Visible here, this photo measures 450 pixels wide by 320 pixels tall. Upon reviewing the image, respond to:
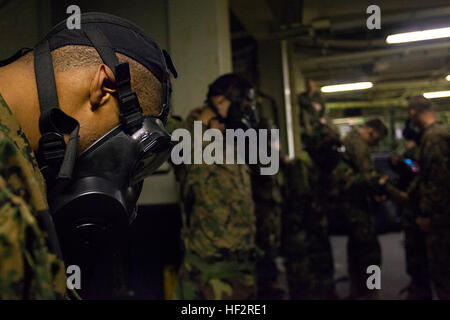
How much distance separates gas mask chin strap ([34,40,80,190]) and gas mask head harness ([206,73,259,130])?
1155 mm

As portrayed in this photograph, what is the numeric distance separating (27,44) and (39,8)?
0.32 ft

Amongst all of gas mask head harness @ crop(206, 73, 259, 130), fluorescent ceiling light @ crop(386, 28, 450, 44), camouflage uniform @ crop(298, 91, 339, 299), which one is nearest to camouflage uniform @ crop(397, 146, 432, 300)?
camouflage uniform @ crop(298, 91, 339, 299)

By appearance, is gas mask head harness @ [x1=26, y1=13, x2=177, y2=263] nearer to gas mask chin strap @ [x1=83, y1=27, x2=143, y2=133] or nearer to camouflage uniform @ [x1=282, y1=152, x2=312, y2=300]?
gas mask chin strap @ [x1=83, y1=27, x2=143, y2=133]

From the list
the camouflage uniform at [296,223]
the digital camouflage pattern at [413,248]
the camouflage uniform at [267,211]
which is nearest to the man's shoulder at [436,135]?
the digital camouflage pattern at [413,248]

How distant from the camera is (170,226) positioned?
80.3 inches

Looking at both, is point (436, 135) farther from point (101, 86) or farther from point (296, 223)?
point (296, 223)

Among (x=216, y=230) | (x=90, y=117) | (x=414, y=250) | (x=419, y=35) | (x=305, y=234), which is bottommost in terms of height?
(x=414, y=250)

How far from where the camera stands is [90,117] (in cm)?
62

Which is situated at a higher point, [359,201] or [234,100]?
[234,100]

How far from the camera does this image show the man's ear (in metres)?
0.61

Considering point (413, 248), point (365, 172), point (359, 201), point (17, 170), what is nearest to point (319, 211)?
point (359, 201)

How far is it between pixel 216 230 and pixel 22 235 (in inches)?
51.7
